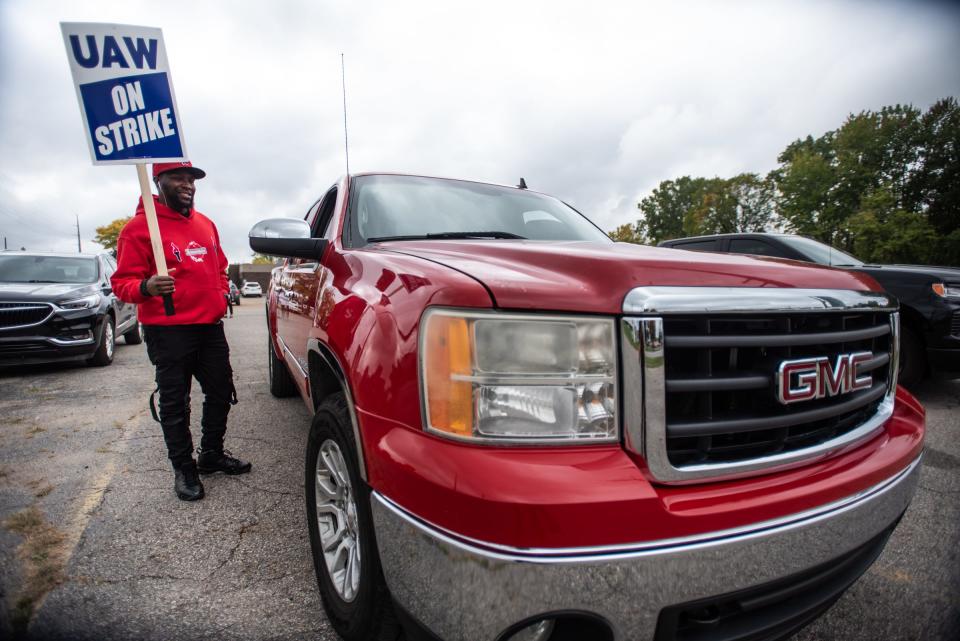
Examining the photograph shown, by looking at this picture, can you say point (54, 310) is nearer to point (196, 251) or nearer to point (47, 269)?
point (47, 269)

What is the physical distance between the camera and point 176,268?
267 cm

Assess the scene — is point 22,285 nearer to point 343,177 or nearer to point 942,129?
point 343,177

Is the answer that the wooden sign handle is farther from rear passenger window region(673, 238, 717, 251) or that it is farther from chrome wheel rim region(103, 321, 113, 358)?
rear passenger window region(673, 238, 717, 251)

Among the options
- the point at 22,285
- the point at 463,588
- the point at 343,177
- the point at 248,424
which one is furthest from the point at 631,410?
the point at 22,285

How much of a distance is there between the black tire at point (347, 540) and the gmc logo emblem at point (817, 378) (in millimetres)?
1109

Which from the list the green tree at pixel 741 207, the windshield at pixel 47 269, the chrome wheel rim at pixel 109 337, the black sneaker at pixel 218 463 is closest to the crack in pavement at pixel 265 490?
the black sneaker at pixel 218 463

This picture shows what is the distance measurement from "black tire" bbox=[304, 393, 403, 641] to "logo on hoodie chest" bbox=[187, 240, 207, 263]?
4.98 ft

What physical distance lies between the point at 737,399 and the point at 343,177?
2223mm

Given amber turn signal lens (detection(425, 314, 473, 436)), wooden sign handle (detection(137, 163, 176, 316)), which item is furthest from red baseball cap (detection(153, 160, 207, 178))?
amber turn signal lens (detection(425, 314, 473, 436))

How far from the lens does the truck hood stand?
1140 millimetres

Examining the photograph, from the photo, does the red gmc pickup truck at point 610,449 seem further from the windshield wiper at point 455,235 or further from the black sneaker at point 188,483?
the black sneaker at point 188,483

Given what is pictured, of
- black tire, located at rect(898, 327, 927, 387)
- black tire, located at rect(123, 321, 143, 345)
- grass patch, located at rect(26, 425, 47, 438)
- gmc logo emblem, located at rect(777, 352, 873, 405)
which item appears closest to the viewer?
gmc logo emblem, located at rect(777, 352, 873, 405)

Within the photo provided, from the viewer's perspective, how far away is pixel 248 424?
13.1 feet

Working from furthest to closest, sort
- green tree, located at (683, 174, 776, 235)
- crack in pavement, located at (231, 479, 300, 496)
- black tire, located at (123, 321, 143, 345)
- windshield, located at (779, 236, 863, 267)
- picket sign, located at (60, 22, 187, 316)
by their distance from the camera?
green tree, located at (683, 174, 776, 235)
black tire, located at (123, 321, 143, 345)
windshield, located at (779, 236, 863, 267)
crack in pavement, located at (231, 479, 300, 496)
picket sign, located at (60, 22, 187, 316)
